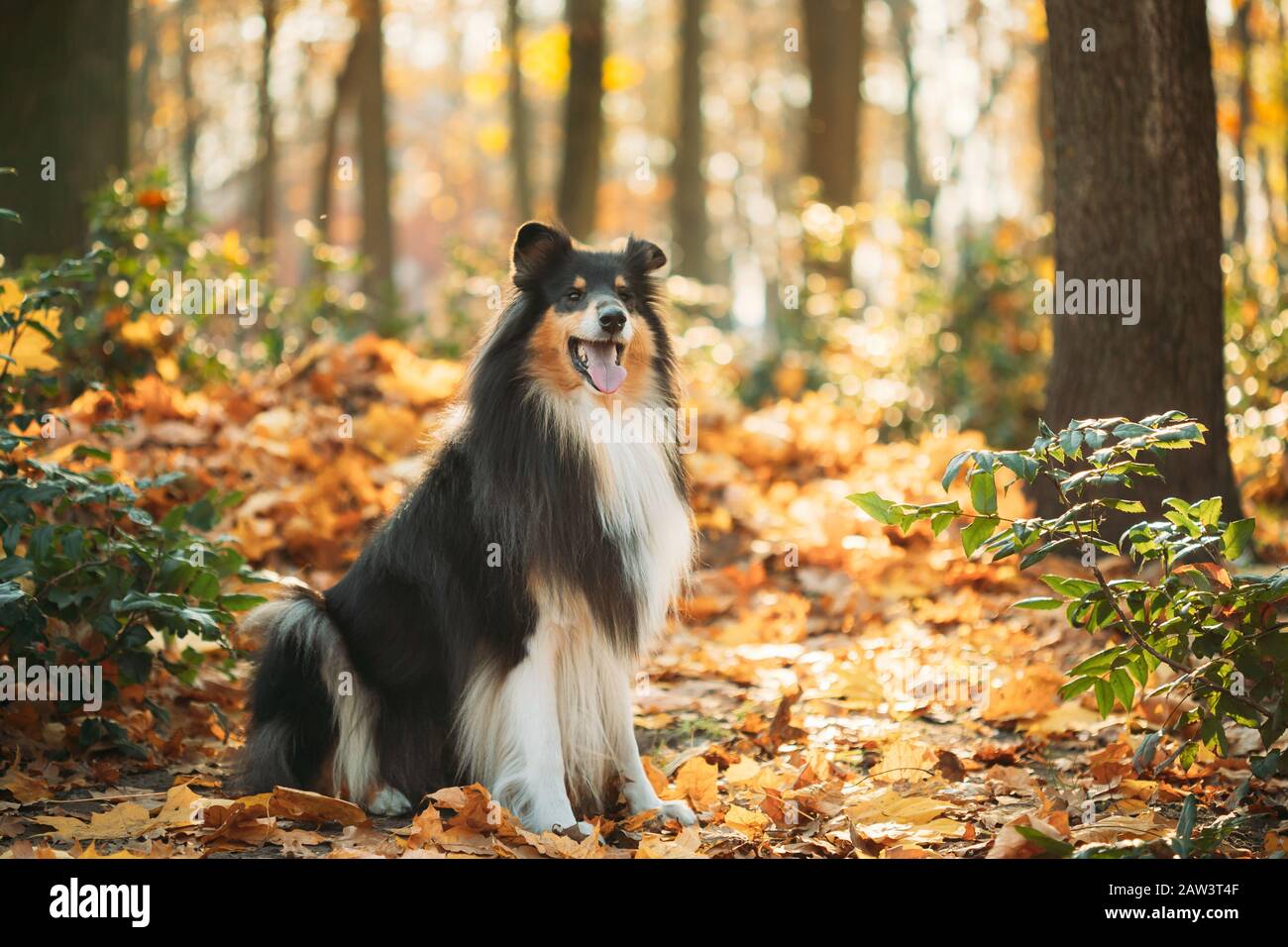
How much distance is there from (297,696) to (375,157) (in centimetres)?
1431

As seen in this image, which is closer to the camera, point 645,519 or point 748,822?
point 748,822

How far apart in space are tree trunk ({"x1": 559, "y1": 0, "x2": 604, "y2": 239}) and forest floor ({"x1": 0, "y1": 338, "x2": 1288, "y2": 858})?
453 cm

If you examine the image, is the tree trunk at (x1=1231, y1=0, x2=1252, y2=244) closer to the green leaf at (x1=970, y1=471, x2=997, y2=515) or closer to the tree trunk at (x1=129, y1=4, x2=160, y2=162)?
the green leaf at (x1=970, y1=471, x2=997, y2=515)

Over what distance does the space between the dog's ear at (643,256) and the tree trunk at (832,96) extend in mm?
10623

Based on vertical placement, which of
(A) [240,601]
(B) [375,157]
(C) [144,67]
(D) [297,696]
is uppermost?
(C) [144,67]

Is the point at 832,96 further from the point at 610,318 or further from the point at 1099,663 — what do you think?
the point at 1099,663

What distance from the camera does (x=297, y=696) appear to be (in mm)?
4789

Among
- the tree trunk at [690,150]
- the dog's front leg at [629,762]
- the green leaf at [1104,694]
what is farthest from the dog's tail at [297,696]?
the tree trunk at [690,150]

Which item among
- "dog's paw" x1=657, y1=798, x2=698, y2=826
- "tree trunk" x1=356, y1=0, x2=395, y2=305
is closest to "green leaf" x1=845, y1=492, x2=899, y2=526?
"dog's paw" x1=657, y1=798, x2=698, y2=826

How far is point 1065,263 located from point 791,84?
3002 centimetres

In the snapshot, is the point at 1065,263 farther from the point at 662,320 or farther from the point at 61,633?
the point at 61,633

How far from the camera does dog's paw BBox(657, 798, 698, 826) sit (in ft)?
15.3

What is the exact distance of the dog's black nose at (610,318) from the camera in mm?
4703

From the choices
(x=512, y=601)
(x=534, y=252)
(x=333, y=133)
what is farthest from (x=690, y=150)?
(x=512, y=601)
